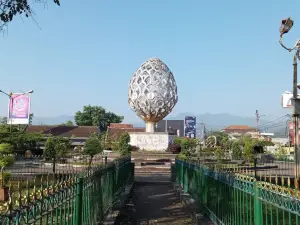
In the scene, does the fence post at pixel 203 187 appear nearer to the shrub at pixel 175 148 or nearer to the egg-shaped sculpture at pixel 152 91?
the shrub at pixel 175 148

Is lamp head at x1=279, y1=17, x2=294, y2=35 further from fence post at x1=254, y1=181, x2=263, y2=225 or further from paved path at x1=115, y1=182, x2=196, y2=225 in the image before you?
fence post at x1=254, y1=181, x2=263, y2=225

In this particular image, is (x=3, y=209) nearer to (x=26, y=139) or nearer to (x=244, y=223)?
(x=244, y=223)

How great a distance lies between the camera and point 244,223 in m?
5.13

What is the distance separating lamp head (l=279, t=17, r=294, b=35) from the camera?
13156 mm

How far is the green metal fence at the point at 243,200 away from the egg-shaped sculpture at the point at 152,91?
78.4ft

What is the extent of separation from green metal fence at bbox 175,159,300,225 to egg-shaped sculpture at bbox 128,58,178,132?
78.4ft

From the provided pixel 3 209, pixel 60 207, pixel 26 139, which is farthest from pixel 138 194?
pixel 26 139

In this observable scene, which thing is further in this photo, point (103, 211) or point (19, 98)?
point (19, 98)

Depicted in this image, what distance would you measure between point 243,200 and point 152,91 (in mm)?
28401

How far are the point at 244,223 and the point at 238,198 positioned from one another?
37 centimetres

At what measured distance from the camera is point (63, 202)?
14.1 feet

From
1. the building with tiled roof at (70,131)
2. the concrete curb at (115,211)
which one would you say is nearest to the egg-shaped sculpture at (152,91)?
the building with tiled roof at (70,131)

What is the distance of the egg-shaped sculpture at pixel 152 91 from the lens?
109 ft

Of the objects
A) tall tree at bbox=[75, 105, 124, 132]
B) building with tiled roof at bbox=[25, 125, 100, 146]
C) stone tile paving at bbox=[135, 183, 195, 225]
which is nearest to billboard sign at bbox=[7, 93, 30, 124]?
building with tiled roof at bbox=[25, 125, 100, 146]
